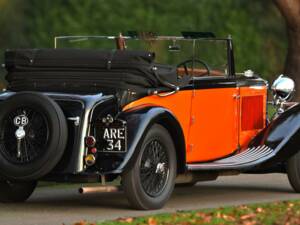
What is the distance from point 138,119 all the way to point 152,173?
0.61 metres

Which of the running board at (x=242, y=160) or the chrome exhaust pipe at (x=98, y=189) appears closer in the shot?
the chrome exhaust pipe at (x=98, y=189)

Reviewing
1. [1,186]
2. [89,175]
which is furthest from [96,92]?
[1,186]

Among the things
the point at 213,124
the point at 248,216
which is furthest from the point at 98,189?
the point at 213,124

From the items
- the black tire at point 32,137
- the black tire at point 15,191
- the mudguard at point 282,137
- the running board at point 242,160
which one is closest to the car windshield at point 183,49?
the mudguard at point 282,137

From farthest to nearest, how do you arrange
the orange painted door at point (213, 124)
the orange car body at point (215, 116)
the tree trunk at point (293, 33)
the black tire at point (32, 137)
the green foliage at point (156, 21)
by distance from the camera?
the green foliage at point (156, 21), the tree trunk at point (293, 33), the orange painted door at point (213, 124), the orange car body at point (215, 116), the black tire at point (32, 137)

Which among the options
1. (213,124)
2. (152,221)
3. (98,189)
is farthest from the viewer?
(213,124)

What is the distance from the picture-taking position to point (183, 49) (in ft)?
35.9

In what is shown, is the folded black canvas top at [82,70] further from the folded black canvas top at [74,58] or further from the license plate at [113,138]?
the license plate at [113,138]

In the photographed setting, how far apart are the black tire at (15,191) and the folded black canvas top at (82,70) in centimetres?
97

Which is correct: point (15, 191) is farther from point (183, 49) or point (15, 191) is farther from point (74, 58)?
point (183, 49)

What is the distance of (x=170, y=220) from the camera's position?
8516mm

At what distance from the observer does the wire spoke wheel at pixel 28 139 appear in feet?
29.5

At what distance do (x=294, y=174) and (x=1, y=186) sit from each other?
3.23 metres

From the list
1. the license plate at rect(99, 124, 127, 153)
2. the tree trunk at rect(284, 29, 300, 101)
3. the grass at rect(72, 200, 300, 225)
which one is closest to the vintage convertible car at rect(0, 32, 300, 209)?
the license plate at rect(99, 124, 127, 153)
